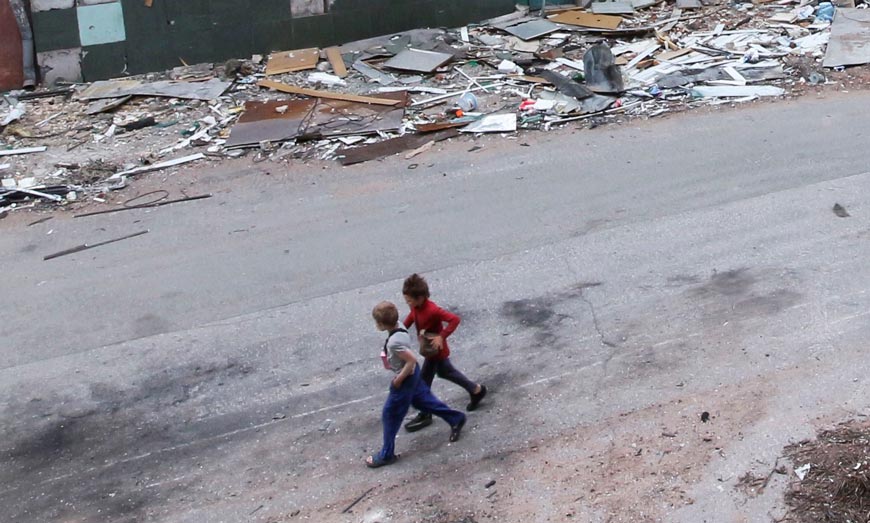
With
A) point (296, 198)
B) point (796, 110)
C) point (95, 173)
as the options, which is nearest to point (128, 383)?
point (296, 198)

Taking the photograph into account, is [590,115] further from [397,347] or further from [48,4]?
[48,4]

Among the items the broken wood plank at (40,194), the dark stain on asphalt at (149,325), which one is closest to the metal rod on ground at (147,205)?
the broken wood plank at (40,194)

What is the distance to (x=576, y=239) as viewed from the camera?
32.0 feet

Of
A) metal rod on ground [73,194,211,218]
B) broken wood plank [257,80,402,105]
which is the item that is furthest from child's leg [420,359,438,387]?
broken wood plank [257,80,402,105]

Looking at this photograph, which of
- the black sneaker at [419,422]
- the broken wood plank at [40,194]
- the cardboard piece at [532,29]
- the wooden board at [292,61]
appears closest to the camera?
the black sneaker at [419,422]

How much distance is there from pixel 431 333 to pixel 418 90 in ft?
28.4

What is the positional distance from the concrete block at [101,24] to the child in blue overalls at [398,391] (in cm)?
1137

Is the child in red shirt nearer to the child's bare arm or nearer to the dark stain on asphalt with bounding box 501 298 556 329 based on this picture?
the child's bare arm

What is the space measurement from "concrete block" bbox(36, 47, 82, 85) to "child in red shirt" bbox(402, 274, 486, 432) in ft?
36.8

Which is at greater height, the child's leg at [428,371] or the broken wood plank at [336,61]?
the broken wood plank at [336,61]

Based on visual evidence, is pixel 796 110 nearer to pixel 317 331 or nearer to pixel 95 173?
pixel 317 331

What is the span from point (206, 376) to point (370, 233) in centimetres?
295

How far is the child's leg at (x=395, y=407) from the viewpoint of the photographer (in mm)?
6465

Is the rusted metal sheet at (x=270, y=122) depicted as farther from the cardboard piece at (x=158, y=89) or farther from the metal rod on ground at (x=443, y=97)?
the metal rod on ground at (x=443, y=97)
